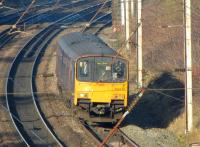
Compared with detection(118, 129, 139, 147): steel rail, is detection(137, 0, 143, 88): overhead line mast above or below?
above

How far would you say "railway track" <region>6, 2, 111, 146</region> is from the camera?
22.5 meters

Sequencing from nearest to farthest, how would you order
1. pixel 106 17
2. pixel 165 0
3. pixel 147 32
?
pixel 147 32, pixel 165 0, pixel 106 17

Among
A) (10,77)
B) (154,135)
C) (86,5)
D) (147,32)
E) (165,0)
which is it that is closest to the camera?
(154,135)

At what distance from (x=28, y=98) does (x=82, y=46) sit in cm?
464

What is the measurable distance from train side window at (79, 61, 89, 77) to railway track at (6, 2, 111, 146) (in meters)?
2.21

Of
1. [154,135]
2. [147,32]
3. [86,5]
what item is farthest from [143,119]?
[86,5]

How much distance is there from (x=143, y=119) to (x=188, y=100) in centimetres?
252

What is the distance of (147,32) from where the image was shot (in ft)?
120

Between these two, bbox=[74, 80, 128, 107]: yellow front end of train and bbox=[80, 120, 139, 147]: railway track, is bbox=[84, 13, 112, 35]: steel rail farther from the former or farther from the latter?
bbox=[74, 80, 128, 107]: yellow front end of train

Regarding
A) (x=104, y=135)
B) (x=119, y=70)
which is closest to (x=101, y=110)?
(x=104, y=135)

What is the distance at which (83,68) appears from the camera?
22719 millimetres

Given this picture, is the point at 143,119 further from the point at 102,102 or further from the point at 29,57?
the point at 29,57

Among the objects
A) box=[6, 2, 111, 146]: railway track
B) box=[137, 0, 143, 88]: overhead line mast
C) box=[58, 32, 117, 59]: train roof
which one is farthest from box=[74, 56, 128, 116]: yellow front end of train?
box=[137, 0, 143, 88]: overhead line mast

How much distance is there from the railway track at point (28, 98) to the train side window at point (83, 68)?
2.21 meters
